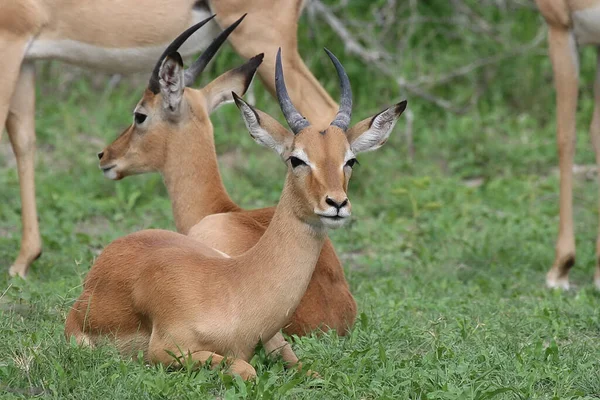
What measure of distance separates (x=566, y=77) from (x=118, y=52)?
8.90 ft

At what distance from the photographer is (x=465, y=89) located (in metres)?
10.4

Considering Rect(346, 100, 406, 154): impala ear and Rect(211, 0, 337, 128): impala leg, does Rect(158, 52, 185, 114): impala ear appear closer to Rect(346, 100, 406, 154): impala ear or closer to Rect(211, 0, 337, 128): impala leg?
Rect(211, 0, 337, 128): impala leg

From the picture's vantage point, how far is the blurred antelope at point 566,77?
265 inches

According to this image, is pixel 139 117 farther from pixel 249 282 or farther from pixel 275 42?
pixel 249 282

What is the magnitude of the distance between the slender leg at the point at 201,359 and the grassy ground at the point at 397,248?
6cm

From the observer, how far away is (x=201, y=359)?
4.17 meters

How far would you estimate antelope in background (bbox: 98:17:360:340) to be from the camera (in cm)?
531

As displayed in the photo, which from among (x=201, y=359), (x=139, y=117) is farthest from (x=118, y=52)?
(x=201, y=359)

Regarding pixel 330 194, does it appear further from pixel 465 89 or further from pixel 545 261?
pixel 465 89

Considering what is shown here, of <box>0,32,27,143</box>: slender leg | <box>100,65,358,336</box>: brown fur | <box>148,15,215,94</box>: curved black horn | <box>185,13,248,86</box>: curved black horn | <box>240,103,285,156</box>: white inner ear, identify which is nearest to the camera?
<box>240,103,285,156</box>: white inner ear

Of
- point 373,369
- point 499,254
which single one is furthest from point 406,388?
point 499,254

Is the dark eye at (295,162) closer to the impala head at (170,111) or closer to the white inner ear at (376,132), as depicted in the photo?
the white inner ear at (376,132)

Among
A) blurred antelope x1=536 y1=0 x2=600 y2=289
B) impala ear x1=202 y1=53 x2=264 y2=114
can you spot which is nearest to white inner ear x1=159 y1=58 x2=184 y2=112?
impala ear x1=202 y1=53 x2=264 y2=114

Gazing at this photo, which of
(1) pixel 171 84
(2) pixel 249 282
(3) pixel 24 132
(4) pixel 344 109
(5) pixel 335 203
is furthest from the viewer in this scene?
(3) pixel 24 132
